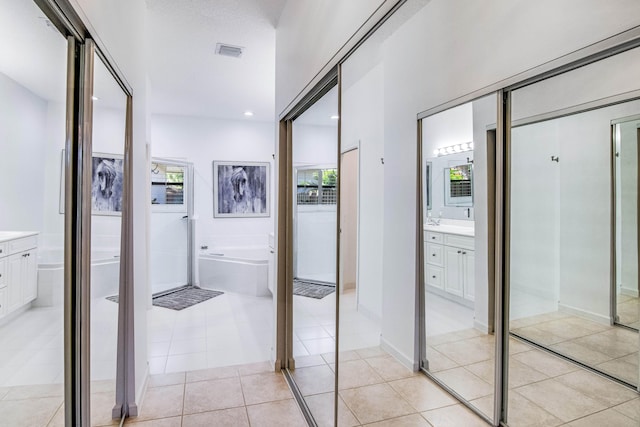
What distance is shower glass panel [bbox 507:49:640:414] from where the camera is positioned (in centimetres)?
62

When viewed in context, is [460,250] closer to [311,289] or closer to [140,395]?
[311,289]

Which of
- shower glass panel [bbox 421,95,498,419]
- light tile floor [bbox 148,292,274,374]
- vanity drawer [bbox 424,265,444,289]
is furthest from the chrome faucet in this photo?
light tile floor [bbox 148,292,274,374]

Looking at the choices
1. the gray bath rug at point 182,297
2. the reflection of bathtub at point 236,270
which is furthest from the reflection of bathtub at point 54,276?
the reflection of bathtub at point 236,270

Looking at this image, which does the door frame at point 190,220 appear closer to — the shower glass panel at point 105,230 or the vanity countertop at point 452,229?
the shower glass panel at point 105,230

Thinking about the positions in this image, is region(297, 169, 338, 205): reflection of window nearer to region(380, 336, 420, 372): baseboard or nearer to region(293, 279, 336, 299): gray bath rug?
region(293, 279, 336, 299): gray bath rug

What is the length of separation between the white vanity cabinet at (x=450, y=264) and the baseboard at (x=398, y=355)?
28cm

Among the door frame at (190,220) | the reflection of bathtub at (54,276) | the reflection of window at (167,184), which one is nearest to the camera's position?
the reflection of bathtub at (54,276)

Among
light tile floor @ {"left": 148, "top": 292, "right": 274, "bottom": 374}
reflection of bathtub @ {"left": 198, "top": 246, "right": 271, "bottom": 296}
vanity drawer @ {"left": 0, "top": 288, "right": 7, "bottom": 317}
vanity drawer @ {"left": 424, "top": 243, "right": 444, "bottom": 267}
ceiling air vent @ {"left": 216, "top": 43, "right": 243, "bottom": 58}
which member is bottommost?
light tile floor @ {"left": 148, "top": 292, "right": 274, "bottom": 374}

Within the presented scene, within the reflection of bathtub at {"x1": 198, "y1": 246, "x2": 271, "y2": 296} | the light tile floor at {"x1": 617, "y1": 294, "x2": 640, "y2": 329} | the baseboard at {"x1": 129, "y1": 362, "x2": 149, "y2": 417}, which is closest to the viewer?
the light tile floor at {"x1": 617, "y1": 294, "x2": 640, "y2": 329}

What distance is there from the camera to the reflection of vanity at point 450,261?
0.96 m

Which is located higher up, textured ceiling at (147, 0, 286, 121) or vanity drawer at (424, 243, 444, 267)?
textured ceiling at (147, 0, 286, 121)

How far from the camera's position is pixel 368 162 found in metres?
1.55

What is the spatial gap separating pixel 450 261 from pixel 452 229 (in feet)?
0.32

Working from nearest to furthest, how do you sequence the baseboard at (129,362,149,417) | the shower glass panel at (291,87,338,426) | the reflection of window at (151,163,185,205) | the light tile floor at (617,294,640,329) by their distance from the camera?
the light tile floor at (617,294,640,329)
the shower glass panel at (291,87,338,426)
the baseboard at (129,362,149,417)
the reflection of window at (151,163,185,205)
